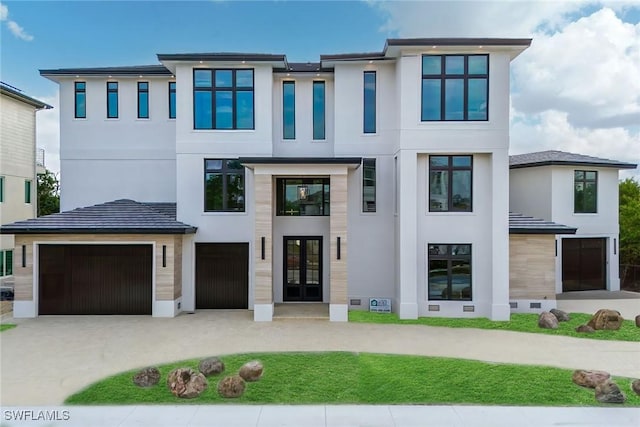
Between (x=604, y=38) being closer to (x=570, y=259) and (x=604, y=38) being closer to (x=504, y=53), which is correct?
(x=504, y=53)

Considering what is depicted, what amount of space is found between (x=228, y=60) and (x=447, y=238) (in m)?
8.68

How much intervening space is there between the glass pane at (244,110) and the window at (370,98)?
372cm

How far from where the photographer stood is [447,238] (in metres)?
11.3

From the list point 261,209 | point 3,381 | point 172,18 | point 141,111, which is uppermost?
point 172,18

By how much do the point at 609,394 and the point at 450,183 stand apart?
263 inches

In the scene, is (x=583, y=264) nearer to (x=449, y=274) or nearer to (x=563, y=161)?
(x=563, y=161)

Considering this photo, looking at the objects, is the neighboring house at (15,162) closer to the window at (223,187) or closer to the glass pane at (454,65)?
the window at (223,187)

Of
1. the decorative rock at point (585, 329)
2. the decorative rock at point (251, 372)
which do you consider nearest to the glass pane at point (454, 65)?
the decorative rock at point (585, 329)

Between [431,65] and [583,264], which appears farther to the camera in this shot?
[583,264]

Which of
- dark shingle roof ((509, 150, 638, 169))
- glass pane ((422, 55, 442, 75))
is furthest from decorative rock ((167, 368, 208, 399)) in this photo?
dark shingle roof ((509, 150, 638, 169))

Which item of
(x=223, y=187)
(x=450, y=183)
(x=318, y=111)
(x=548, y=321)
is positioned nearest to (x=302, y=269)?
(x=223, y=187)

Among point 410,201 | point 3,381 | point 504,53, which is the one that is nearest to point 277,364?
point 3,381

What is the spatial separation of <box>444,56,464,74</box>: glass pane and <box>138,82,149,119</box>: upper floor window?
10407 mm

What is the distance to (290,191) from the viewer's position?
12.8 m
